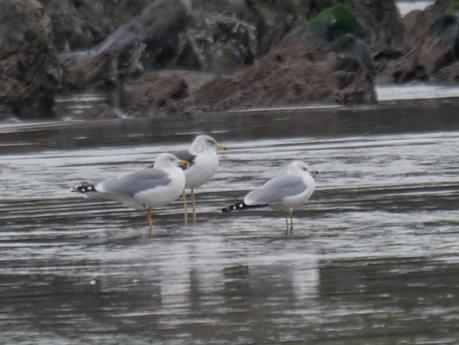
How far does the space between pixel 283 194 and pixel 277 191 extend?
66 millimetres

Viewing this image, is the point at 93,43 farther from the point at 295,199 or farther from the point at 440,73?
the point at 295,199

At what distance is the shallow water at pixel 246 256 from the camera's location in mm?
9938

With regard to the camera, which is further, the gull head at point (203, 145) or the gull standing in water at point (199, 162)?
the gull head at point (203, 145)

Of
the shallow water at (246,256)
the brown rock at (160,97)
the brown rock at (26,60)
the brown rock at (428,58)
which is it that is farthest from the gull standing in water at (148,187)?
the brown rock at (428,58)

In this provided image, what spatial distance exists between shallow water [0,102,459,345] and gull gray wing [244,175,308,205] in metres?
0.31

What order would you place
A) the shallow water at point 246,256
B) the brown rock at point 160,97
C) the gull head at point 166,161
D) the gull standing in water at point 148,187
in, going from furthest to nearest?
the brown rock at point 160,97 < the gull head at point 166,161 < the gull standing in water at point 148,187 < the shallow water at point 246,256

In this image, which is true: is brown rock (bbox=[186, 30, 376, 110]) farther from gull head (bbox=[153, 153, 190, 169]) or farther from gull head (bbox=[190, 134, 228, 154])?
gull head (bbox=[153, 153, 190, 169])

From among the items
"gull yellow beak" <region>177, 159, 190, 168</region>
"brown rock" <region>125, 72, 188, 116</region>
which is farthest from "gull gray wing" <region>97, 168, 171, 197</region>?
"brown rock" <region>125, 72, 188, 116</region>

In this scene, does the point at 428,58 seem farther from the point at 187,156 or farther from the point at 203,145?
the point at 187,156

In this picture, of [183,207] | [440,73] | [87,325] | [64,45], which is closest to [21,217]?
[183,207]

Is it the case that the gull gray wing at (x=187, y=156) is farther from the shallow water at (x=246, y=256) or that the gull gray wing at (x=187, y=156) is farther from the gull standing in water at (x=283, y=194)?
the gull standing in water at (x=283, y=194)

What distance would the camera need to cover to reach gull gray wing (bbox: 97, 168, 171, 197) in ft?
49.3

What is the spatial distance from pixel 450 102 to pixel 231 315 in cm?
2031

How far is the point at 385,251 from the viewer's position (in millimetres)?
12773
